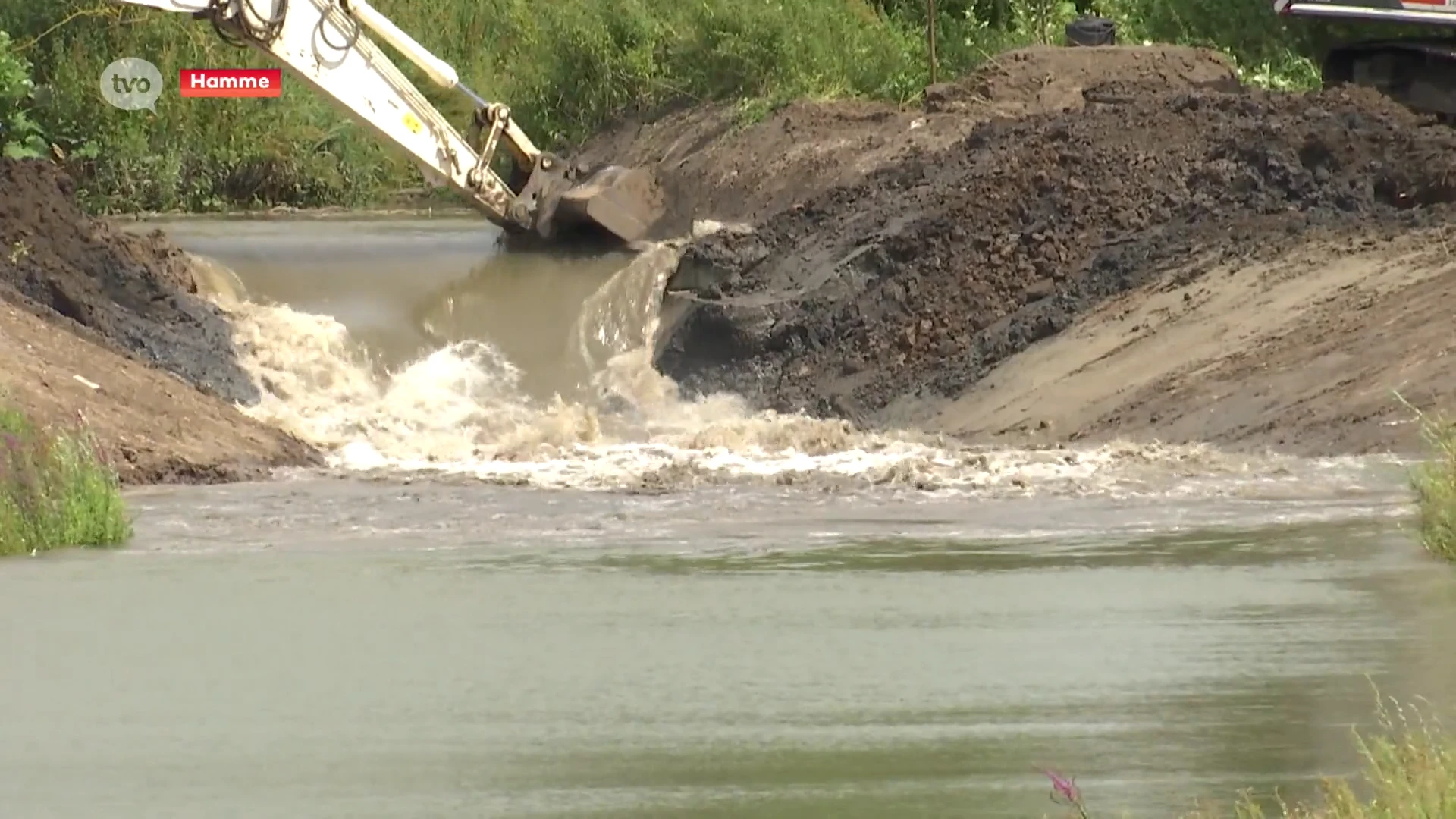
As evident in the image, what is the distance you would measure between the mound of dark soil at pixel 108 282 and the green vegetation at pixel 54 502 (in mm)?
6894

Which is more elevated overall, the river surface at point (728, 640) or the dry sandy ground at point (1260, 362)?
the river surface at point (728, 640)

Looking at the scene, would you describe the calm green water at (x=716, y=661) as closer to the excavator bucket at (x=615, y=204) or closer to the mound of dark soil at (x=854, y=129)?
the excavator bucket at (x=615, y=204)

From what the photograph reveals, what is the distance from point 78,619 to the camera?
12312 mm

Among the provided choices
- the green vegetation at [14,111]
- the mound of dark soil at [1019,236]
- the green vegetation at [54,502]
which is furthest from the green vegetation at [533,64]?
the green vegetation at [54,502]

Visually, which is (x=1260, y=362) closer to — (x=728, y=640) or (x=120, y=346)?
(x=120, y=346)

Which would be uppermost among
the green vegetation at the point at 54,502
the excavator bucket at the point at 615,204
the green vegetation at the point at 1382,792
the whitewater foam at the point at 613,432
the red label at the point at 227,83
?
the green vegetation at the point at 1382,792

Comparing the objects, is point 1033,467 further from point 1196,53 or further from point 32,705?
point 1196,53

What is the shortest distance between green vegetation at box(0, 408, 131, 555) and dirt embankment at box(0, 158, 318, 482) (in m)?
3.04

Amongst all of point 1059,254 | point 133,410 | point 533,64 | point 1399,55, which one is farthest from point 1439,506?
point 533,64

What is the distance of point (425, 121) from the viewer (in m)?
25.7

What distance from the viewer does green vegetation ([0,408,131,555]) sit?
48.4 ft

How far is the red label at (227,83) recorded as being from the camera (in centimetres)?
3794

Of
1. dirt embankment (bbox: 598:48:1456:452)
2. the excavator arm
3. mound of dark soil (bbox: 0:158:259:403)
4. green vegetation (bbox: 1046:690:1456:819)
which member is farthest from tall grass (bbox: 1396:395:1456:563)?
the excavator arm

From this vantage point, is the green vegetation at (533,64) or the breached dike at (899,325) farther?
the green vegetation at (533,64)
